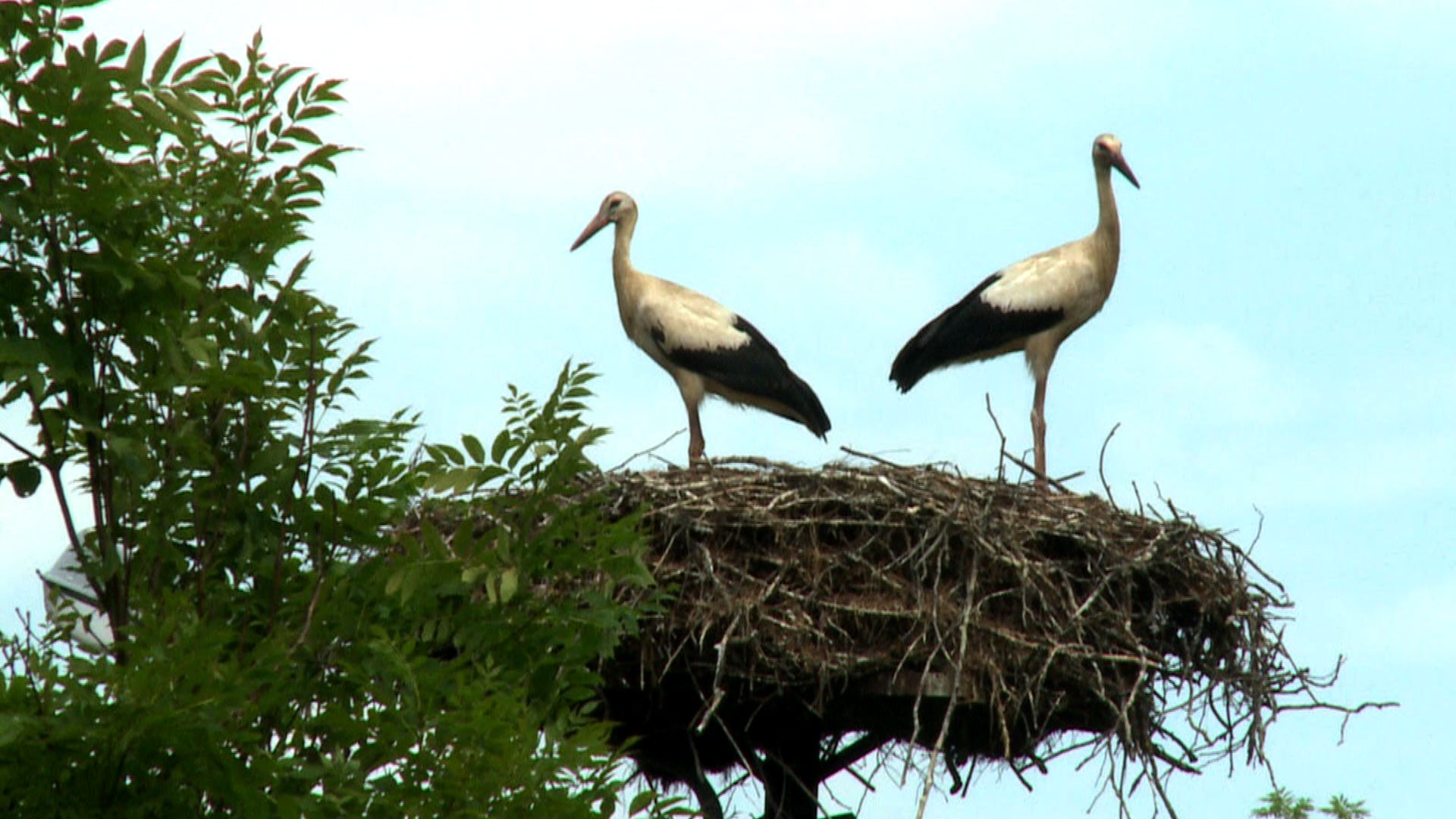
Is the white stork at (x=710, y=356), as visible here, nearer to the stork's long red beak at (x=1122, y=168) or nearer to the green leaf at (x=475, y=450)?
the stork's long red beak at (x=1122, y=168)

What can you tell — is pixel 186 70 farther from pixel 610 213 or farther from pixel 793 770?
pixel 610 213

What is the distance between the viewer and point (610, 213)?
497 inches

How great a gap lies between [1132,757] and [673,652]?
1974 mm

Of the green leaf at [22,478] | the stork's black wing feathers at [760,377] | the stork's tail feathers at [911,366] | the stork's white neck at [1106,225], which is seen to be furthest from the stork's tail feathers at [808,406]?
Answer: the green leaf at [22,478]

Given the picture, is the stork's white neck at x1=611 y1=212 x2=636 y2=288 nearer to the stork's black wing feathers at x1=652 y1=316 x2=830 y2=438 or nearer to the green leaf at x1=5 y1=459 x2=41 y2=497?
the stork's black wing feathers at x1=652 y1=316 x2=830 y2=438

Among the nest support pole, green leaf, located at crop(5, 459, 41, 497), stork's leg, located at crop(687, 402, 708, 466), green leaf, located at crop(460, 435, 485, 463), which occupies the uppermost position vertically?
stork's leg, located at crop(687, 402, 708, 466)

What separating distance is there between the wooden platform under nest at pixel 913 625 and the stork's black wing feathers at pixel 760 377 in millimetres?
2677

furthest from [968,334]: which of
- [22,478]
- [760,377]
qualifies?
[22,478]

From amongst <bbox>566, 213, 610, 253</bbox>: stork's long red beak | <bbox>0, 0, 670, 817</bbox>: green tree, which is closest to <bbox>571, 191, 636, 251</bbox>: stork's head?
<bbox>566, 213, 610, 253</bbox>: stork's long red beak

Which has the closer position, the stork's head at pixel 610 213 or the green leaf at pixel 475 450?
the green leaf at pixel 475 450

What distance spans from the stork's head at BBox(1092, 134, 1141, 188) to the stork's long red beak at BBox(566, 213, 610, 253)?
124 inches

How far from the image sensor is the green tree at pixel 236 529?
13.6 feet

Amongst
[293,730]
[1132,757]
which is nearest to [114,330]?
[293,730]

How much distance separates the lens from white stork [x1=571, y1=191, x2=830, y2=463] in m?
11.2
